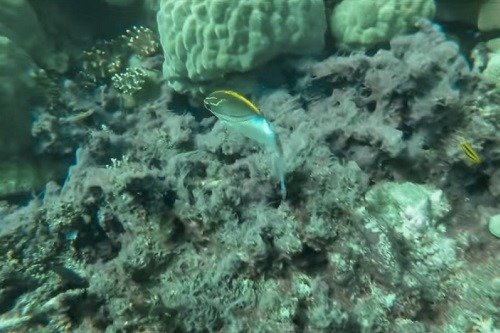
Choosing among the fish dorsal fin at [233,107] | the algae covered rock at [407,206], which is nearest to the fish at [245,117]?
the fish dorsal fin at [233,107]

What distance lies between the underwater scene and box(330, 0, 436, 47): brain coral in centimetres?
2

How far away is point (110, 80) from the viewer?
592cm

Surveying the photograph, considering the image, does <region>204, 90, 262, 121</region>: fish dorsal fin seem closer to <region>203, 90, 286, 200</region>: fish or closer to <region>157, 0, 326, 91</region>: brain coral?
<region>203, 90, 286, 200</region>: fish

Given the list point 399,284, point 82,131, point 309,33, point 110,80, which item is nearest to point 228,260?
point 399,284

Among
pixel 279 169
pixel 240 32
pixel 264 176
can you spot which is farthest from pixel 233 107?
pixel 240 32

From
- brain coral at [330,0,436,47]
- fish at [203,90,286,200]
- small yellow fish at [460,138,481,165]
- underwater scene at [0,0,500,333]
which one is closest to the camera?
fish at [203,90,286,200]

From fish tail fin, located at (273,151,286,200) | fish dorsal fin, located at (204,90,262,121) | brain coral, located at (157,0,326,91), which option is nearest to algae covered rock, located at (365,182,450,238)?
fish tail fin, located at (273,151,286,200)

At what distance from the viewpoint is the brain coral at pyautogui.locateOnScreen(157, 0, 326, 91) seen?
14.2 ft

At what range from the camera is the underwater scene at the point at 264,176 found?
285 cm

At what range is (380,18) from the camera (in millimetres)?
4531

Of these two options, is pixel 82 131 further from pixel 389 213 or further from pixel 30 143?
pixel 389 213

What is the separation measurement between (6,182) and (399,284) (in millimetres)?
4308

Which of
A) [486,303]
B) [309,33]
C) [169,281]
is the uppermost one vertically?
[309,33]

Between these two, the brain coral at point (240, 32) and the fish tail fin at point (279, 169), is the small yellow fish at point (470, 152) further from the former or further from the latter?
the brain coral at point (240, 32)
